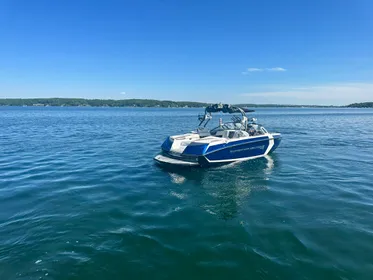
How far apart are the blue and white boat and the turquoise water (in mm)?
714

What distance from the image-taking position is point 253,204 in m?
11.3

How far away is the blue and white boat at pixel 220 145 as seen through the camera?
16.4 metres

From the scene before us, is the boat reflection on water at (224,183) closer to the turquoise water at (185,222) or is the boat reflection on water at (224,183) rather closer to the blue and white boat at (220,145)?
the turquoise water at (185,222)

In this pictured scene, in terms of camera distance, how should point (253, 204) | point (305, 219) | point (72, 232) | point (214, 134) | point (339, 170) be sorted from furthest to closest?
1. point (214, 134)
2. point (339, 170)
3. point (253, 204)
4. point (305, 219)
5. point (72, 232)

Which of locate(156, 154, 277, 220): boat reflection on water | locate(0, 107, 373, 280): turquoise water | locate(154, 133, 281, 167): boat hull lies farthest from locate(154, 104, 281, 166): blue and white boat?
locate(0, 107, 373, 280): turquoise water

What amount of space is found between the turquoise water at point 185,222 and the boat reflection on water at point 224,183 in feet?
0.17

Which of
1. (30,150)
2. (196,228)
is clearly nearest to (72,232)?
(196,228)

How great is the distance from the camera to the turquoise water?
696 centimetres

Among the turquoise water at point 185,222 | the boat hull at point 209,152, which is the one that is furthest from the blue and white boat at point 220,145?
the turquoise water at point 185,222

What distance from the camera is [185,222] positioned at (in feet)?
31.4

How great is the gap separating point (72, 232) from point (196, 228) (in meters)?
4.08

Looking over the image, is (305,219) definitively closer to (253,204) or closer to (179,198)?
(253,204)

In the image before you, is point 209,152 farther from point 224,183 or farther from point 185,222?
point 185,222

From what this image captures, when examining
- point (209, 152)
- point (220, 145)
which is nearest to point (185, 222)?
point (209, 152)
